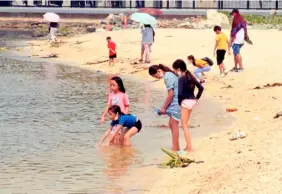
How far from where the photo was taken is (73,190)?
10078 millimetres

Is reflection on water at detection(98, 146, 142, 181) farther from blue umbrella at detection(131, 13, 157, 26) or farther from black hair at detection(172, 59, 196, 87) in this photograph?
blue umbrella at detection(131, 13, 157, 26)

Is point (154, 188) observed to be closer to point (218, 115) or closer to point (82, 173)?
point (82, 173)

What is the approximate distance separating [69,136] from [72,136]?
0.18 ft

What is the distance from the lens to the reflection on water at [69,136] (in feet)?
35.1

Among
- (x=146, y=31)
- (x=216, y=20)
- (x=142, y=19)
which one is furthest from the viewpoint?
(x=216, y=20)

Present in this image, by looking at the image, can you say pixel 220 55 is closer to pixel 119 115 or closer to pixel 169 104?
pixel 119 115

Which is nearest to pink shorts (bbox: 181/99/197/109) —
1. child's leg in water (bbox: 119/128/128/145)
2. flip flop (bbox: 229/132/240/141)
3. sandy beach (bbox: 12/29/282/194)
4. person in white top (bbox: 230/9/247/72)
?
sandy beach (bbox: 12/29/282/194)

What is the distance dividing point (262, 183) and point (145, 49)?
60.0 ft

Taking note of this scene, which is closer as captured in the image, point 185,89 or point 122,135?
point 185,89

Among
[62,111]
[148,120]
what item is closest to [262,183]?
[148,120]

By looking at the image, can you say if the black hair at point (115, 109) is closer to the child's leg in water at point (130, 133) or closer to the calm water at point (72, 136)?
the child's leg in water at point (130, 133)

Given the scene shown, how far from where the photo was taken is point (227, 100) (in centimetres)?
1845

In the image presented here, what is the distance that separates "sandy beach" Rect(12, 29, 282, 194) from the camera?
367 inches

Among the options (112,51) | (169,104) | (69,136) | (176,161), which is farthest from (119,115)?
(112,51)
